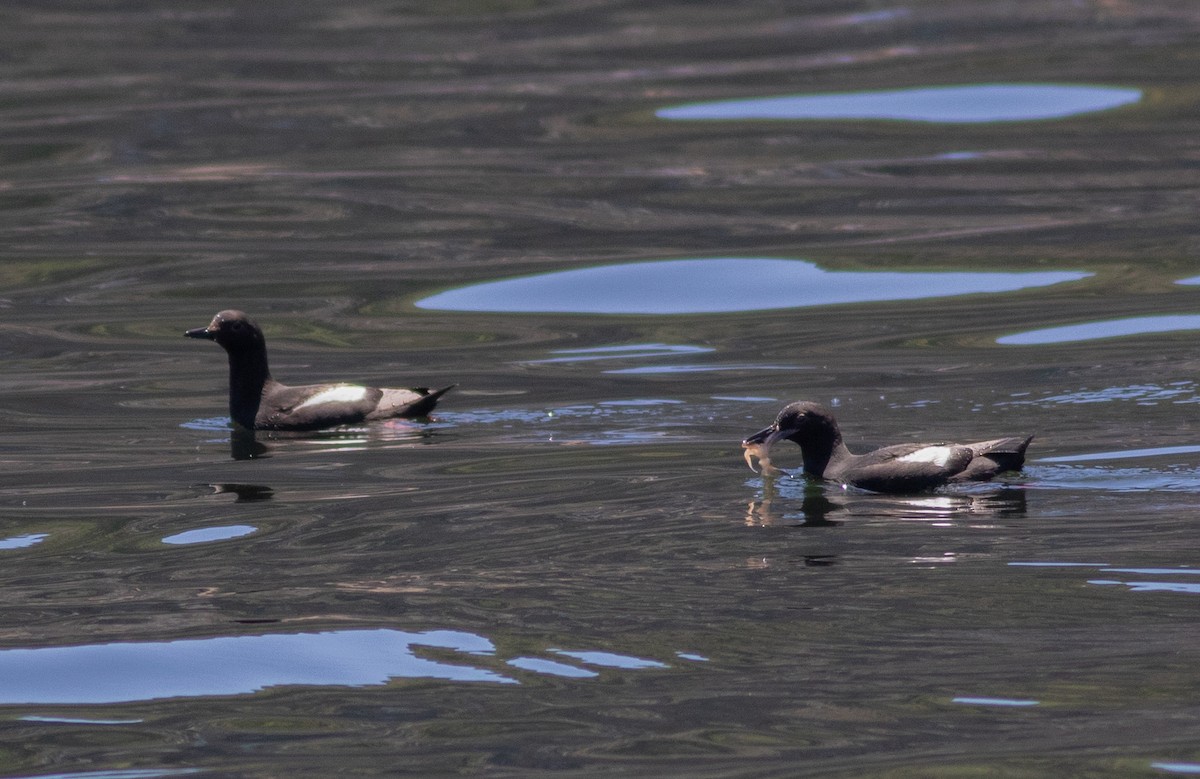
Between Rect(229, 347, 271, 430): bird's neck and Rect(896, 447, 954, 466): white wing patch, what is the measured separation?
4.45 m

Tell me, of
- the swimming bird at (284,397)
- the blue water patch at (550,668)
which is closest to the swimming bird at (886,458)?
the swimming bird at (284,397)

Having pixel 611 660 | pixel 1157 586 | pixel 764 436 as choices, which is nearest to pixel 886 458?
pixel 764 436

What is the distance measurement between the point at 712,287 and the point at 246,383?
4.92 metres

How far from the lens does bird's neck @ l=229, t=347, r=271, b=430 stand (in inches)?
486

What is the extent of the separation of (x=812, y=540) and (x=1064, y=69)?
14.9 m

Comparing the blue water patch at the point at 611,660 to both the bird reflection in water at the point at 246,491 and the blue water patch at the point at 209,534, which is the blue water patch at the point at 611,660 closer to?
the blue water patch at the point at 209,534

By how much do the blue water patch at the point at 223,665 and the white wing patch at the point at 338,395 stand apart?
175 inches

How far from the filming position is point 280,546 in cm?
902

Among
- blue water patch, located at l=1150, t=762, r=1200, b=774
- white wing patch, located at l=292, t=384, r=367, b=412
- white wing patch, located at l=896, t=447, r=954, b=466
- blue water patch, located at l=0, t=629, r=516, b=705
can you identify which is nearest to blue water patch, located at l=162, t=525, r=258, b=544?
blue water patch, located at l=0, t=629, r=516, b=705

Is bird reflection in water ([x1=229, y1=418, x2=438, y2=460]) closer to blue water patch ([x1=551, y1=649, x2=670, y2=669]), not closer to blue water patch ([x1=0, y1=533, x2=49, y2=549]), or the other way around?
blue water patch ([x1=0, y1=533, x2=49, y2=549])

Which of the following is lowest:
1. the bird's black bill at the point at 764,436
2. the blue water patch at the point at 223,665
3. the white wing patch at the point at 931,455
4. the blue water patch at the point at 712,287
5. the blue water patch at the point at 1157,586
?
the blue water patch at the point at 223,665

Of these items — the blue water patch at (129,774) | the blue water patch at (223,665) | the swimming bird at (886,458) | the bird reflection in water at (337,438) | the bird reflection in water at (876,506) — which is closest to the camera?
the blue water patch at (129,774)

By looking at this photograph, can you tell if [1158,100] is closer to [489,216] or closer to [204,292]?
[489,216]

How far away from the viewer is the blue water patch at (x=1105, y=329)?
13.9m
